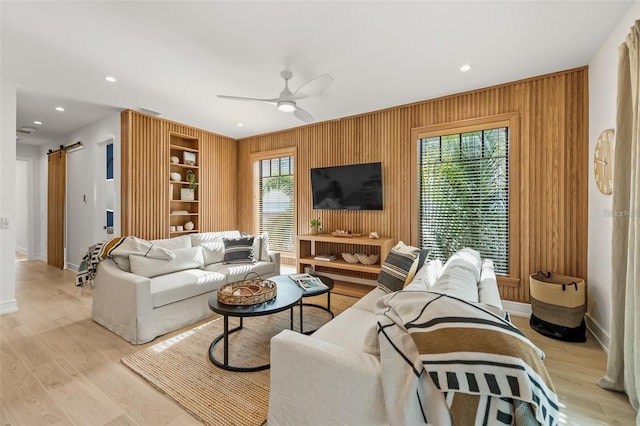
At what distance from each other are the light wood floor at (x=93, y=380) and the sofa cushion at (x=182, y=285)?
470mm

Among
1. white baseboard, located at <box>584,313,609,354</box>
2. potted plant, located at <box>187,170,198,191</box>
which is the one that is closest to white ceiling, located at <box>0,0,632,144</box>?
potted plant, located at <box>187,170,198,191</box>

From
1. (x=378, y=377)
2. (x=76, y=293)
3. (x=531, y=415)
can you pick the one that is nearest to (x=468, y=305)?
(x=531, y=415)

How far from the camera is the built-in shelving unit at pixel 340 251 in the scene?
3.87 metres

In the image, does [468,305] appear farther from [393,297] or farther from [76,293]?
[76,293]

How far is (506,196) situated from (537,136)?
74cm

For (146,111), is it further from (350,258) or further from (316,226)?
(350,258)

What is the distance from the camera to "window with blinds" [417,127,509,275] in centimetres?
330

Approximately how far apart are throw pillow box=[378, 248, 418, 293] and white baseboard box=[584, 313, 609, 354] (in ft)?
5.93

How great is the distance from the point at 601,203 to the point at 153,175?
570 cm

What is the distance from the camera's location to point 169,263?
3242 mm

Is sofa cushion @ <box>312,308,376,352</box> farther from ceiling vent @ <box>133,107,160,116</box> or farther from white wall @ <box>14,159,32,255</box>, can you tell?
white wall @ <box>14,159,32,255</box>

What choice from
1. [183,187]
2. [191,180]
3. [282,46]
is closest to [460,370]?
[282,46]

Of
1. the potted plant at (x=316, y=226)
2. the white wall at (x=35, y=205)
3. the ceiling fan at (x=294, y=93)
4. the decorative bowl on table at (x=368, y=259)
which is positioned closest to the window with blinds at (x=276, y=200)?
the potted plant at (x=316, y=226)

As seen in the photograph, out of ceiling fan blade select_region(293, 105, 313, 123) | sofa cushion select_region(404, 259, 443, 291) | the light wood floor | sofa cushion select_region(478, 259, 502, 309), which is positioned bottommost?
the light wood floor
